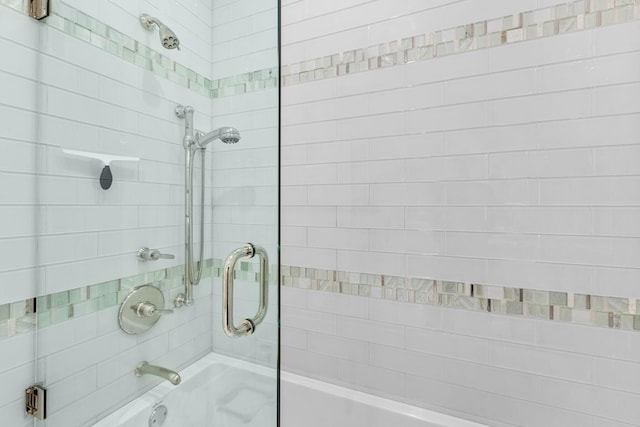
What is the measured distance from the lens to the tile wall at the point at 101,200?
98cm

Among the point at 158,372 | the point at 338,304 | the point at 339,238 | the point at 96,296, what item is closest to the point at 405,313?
the point at 338,304

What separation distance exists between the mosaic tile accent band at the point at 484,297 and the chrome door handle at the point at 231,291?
2.00ft

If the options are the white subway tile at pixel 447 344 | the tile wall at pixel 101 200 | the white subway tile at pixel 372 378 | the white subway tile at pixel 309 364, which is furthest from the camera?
the white subway tile at pixel 309 364

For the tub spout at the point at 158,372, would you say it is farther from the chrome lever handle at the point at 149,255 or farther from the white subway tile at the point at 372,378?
the white subway tile at the point at 372,378

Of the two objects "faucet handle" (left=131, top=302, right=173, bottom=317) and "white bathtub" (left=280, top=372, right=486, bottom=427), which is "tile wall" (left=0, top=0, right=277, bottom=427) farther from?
"white bathtub" (left=280, top=372, right=486, bottom=427)

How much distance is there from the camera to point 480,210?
1297 mm

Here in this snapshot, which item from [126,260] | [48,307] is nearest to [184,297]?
[126,260]

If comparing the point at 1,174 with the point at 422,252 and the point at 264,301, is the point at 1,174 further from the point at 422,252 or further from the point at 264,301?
the point at 422,252

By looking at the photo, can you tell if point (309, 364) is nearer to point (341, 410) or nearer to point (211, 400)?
point (341, 410)

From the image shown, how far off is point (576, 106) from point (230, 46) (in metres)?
1.16

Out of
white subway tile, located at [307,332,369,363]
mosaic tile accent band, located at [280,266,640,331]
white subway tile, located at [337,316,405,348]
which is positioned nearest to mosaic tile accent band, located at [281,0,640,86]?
mosaic tile accent band, located at [280,266,640,331]

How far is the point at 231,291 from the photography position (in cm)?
99

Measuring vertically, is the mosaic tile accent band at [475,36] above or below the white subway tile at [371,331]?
above

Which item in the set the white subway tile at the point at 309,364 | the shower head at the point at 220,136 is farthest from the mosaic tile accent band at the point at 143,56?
the white subway tile at the point at 309,364
